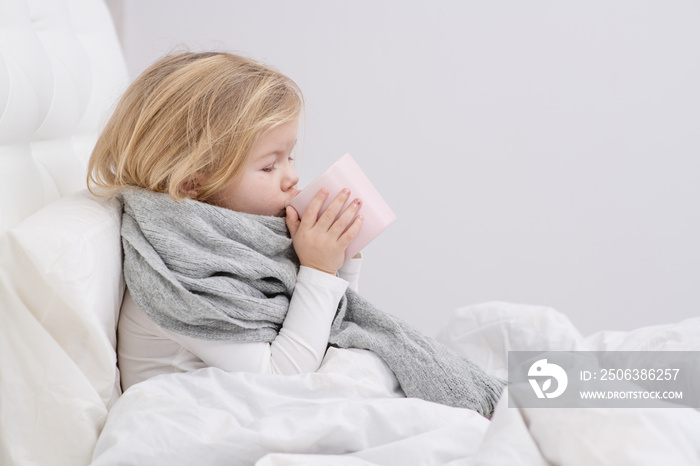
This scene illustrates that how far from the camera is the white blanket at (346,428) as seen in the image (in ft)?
1.86

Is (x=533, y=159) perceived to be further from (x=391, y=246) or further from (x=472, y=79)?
(x=391, y=246)

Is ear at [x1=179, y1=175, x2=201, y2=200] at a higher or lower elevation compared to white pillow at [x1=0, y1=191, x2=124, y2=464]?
higher

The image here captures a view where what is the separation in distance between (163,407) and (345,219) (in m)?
0.37

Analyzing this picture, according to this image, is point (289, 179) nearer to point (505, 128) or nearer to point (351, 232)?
point (351, 232)

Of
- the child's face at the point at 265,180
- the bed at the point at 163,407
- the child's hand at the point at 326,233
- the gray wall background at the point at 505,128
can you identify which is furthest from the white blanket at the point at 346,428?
the gray wall background at the point at 505,128

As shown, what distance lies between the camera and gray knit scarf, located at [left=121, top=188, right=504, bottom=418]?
2.69 ft

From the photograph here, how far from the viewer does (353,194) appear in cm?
96

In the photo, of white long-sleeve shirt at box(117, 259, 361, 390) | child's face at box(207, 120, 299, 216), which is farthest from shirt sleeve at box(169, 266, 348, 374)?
child's face at box(207, 120, 299, 216)

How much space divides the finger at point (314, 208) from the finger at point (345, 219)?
0.03 meters

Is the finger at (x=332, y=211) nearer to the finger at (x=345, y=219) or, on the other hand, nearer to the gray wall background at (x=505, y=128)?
the finger at (x=345, y=219)

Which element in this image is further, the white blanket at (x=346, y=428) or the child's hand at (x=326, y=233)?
the child's hand at (x=326, y=233)

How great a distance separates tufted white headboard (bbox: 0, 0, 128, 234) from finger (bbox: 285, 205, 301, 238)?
360 mm

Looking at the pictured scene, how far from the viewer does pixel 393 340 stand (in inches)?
36.6

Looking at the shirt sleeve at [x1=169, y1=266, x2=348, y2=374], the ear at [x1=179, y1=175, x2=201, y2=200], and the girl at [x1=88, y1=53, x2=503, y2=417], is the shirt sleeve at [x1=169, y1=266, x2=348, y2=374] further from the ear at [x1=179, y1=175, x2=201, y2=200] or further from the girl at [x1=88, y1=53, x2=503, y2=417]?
the ear at [x1=179, y1=175, x2=201, y2=200]
